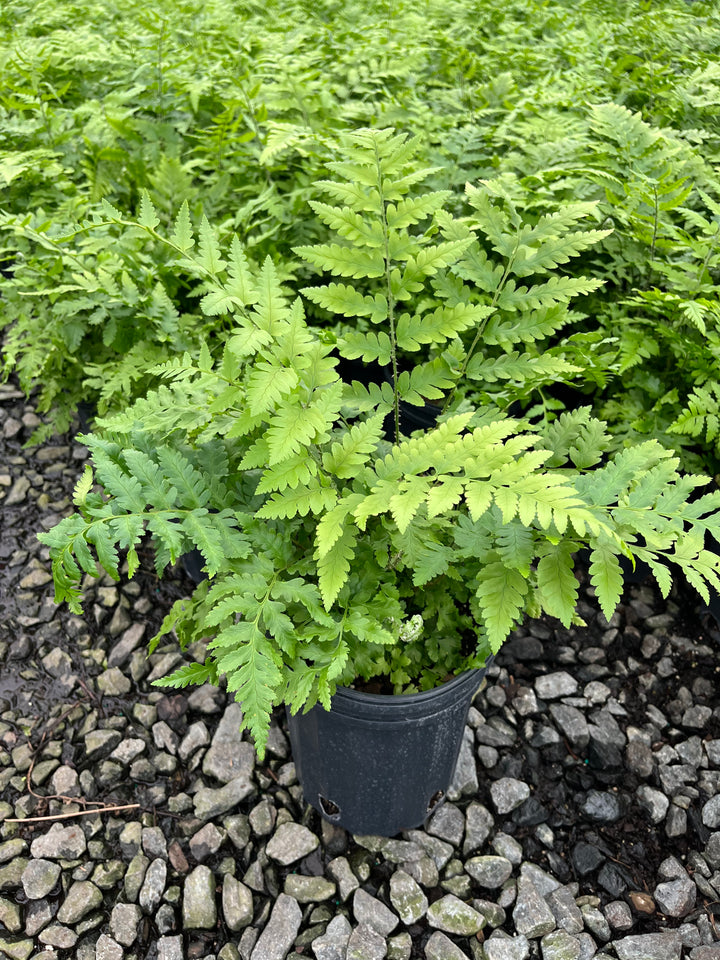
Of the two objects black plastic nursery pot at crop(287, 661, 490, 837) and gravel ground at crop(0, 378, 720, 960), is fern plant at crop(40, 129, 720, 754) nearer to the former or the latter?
black plastic nursery pot at crop(287, 661, 490, 837)

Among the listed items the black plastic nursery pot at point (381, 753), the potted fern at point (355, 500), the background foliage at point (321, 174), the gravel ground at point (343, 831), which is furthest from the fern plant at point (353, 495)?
the gravel ground at point (343, 831)

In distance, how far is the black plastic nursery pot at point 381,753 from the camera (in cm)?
189

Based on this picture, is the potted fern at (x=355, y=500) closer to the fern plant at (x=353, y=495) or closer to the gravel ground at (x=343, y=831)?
the fern plant at (x=353, y=495)

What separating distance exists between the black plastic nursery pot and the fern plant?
0.11m

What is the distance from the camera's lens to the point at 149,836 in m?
2.42

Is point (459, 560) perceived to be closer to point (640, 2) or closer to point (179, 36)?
point (179, 36)

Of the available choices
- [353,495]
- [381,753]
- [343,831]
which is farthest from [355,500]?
[343,831]

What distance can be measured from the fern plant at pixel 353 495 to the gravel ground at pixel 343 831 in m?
0.81

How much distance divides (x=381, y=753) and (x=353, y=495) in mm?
916

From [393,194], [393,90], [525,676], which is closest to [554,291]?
[393,194]

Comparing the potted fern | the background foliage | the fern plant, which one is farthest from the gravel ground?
the background foliage

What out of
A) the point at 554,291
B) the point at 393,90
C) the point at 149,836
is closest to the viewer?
the point at 554,291

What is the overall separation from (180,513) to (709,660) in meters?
2.40

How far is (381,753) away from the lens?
2062 mm
